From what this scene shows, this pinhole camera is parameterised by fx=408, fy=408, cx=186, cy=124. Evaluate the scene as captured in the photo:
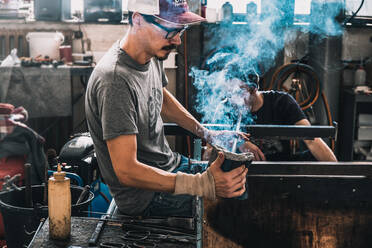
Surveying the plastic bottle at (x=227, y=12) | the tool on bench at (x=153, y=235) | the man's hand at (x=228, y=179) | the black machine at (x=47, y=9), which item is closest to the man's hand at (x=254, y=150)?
the man's hand at (x=228, y=179)

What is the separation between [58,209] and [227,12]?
4208 mm

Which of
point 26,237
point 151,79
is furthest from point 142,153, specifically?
point 26,237

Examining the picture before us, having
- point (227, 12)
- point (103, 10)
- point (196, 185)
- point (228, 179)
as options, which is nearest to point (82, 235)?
point (196, 185)

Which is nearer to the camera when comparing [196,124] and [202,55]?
[196,124]

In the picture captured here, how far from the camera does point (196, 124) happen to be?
2.61m

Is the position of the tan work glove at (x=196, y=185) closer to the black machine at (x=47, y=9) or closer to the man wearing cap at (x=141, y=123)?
the man wearing cap at (x=141, y=123)

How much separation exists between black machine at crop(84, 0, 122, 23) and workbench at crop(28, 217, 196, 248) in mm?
3910

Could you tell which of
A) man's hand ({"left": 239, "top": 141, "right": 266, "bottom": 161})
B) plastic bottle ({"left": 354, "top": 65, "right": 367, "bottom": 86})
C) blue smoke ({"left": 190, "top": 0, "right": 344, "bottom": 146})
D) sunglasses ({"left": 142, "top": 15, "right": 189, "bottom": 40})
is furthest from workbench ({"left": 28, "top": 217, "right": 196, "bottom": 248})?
plastic bottle ({"left": 354, "top": 65, "right": 367, "bottom": 86})

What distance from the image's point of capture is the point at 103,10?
5219mm

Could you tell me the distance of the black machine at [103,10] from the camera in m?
5.18

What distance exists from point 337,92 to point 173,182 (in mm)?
4341

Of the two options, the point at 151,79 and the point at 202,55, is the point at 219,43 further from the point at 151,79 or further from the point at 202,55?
the point at 151,79

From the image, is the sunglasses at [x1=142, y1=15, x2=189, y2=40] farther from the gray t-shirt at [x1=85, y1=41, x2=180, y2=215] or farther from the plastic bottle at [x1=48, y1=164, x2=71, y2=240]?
the plastic bottle at [x1=48, y1=164, x2=71, y2=240]

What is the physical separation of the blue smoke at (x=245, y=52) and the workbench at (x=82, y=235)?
4.48 ft
